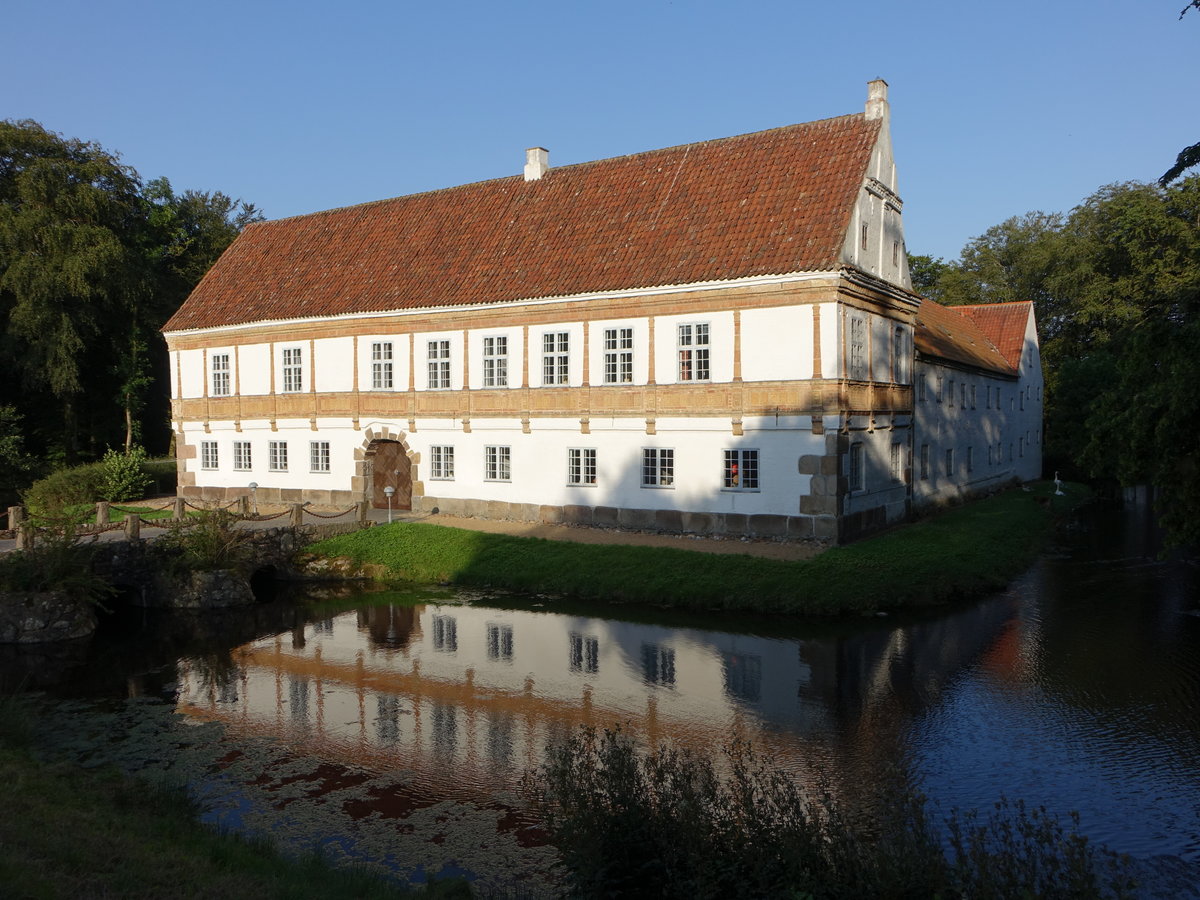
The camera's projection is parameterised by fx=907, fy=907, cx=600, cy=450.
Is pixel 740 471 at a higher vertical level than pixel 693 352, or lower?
lower

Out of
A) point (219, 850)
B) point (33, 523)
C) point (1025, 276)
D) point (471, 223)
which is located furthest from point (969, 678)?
point (1025, 276)

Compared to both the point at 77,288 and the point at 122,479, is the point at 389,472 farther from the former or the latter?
the point at 77,288

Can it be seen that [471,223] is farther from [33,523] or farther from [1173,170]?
[1173,170]

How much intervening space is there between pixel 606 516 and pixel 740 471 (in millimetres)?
4121

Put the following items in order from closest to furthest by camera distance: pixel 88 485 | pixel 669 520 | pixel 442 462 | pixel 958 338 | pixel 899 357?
1. pixel 669 520
2. pixel 899 357
3. pixel 442 462
4. pixel 88 485
5. pixel 958 338

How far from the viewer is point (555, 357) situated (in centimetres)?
2584

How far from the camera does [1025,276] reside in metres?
58.2

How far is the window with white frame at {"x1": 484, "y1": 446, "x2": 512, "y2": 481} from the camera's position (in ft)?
88.2

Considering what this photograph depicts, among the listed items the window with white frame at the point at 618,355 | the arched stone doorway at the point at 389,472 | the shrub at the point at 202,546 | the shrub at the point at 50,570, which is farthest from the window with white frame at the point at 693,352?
the shrub at the point at 50,570

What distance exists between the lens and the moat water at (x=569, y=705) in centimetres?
955

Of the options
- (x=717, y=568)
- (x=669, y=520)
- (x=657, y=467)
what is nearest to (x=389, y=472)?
(x=657, y=467)

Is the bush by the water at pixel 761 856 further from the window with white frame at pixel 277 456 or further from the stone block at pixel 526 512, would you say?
the window with white frame at pixel 277 456

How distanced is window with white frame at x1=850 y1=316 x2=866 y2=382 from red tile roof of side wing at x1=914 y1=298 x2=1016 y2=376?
18.9 feet

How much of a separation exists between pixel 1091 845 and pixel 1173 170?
7.12m
